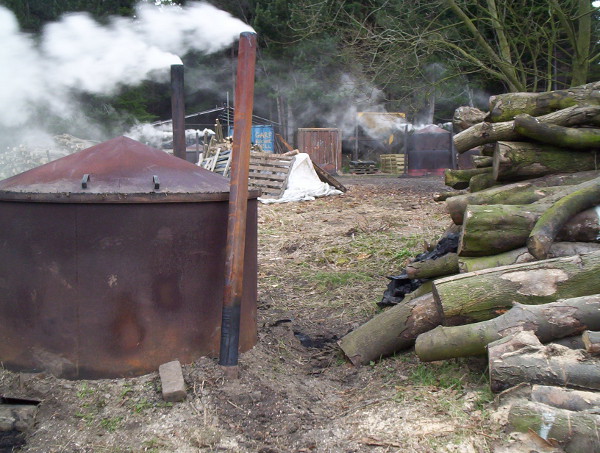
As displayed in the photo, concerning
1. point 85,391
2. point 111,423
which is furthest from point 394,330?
point 85,391

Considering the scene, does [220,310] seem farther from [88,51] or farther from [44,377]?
[88,51]

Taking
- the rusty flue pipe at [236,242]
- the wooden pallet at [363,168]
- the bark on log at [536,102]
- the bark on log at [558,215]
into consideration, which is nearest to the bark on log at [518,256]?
the bark on log at [558,215]

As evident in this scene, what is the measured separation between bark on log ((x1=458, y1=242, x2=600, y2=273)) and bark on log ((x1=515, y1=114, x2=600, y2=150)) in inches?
49.7

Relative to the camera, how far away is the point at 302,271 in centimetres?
702

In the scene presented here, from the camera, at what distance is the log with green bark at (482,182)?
561 cm

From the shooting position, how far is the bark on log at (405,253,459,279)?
15.0 ft

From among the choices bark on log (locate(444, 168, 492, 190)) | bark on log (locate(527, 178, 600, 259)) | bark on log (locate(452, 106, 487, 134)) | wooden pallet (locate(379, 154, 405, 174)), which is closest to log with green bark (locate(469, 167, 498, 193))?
bark on log (locate(444, 168, 492, 190))

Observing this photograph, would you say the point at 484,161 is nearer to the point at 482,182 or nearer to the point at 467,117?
the point at 482,182

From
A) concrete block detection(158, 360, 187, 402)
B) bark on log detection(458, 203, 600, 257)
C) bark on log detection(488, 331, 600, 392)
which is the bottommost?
concrete block detection(158, 360, 187, 402)

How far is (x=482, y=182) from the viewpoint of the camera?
18.6 feet

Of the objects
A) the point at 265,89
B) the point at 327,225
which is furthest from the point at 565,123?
the point at 265,89

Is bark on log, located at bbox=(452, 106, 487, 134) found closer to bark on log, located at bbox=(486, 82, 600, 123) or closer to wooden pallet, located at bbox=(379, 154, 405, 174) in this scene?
bark on log, located at bbox=(486, 82, 600, 123)

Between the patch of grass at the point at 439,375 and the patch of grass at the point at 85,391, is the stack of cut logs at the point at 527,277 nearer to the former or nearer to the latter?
the patch of grass at the point at 439,375

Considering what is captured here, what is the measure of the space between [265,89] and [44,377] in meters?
23.2
